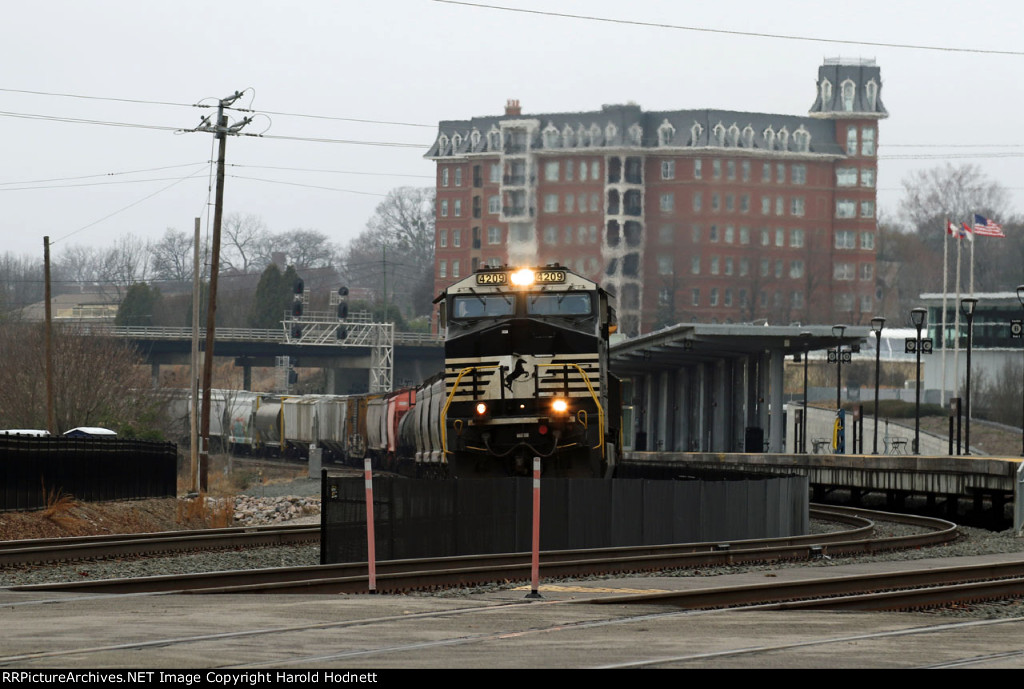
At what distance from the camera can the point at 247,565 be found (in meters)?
21.5

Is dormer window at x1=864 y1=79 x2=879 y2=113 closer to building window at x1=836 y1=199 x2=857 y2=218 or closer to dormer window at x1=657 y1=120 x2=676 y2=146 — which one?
building window at x1=836 y1=199 x2=857 y2=218

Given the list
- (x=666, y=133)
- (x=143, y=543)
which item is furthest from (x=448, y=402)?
(x=666, y=133)

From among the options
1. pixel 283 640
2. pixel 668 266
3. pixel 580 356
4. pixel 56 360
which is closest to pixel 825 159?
pixel 668 266

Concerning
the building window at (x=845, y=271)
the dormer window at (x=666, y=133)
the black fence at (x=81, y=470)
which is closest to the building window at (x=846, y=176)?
the building window at (x=845, y=271)

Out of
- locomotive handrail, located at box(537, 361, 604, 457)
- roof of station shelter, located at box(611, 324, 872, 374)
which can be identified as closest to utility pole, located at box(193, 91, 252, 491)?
roof of station shelter, located at box(611, 324, 872, 374)

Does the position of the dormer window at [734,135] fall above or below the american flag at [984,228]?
above

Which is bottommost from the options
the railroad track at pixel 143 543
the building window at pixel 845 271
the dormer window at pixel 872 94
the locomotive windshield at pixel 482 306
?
the railroad track at pixel 143 543

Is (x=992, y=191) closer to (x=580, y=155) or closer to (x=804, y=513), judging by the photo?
(x=580, y=155)

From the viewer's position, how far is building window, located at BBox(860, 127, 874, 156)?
563ft

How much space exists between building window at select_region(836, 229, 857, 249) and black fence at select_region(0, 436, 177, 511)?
138 metres

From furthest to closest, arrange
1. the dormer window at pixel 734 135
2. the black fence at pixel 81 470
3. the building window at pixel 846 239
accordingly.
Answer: the building window at pixel 846 239, the dormer window at pixel 734 135, the black fence at pixel 81 470

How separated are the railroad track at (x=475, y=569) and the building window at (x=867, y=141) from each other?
150687 mm

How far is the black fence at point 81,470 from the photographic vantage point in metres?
31.0

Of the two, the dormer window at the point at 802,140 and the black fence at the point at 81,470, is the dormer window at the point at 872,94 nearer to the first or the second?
the dormer window at the point at 802,140
